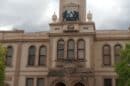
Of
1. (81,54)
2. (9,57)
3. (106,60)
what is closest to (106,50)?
(106,60)

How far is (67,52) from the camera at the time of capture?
47625mm

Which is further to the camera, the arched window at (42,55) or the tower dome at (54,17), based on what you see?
the arched window at (42,55)

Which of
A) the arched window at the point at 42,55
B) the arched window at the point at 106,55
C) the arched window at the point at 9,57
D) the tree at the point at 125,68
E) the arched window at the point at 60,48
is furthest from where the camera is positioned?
the arched window at the point at 9,57

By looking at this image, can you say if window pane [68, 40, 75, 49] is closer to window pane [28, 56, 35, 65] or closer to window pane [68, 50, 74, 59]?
window pane [68, 50, 74, 59]

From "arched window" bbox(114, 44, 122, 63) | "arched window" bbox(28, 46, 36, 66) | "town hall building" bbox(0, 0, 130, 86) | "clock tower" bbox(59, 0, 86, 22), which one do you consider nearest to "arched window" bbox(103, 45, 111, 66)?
"town hall building" bbox(0, 0, 130, 86)

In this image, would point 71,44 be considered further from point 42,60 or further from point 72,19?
point 42,60

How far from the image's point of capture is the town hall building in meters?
46.2

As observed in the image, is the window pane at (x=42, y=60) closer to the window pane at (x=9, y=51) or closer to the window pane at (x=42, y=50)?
the window pane at (x=42, y=50)

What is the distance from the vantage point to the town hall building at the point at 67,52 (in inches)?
1820

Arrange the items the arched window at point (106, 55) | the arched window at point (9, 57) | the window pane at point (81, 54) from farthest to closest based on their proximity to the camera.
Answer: the arched window at point (9, 57), the arched window at point (106, 55), the window pane at point (81, 54)

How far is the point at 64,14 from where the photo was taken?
49500mm

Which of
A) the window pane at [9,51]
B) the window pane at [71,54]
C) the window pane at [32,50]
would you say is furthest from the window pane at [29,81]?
the window pane at [71,54]

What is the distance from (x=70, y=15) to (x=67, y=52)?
17.5 ft

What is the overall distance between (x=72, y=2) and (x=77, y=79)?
11267mm
